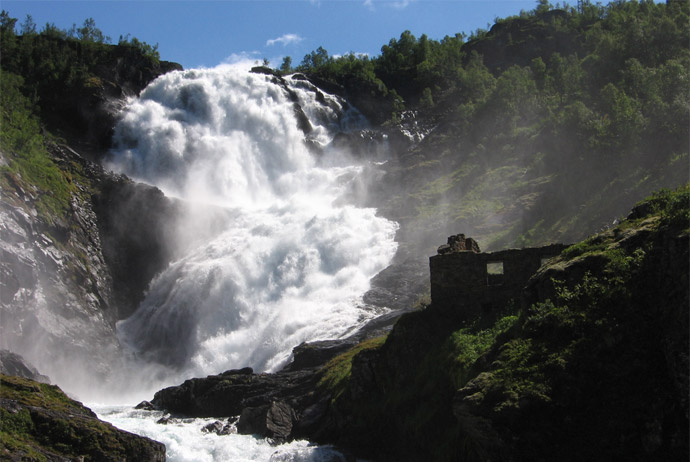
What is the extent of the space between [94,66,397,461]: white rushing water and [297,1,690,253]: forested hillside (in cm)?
690

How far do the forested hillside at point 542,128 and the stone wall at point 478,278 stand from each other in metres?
23.5

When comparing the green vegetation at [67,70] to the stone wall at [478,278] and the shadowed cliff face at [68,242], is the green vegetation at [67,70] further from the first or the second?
the stone wall at [478,278]

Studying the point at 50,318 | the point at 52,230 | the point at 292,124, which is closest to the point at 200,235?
the point at 52,230

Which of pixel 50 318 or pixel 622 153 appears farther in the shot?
pixel 622 153

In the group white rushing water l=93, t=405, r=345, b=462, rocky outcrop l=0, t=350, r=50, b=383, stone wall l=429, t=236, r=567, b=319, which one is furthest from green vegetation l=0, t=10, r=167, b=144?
stone wall l=429, t=236, r=567, b=319

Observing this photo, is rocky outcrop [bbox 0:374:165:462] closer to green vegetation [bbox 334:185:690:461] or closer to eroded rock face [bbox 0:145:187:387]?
green vegetation [bbox 334:185:690:461]

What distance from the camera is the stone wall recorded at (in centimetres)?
2236

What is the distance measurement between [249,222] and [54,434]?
41094 millimetres

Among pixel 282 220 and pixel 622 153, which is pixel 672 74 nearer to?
pixel 622 153

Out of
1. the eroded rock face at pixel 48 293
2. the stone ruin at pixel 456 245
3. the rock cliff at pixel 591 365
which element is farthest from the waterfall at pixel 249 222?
the rock cliff at pixel 591 365

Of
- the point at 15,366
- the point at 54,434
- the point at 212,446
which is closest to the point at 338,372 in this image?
the point at 212,446

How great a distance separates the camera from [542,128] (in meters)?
62.6

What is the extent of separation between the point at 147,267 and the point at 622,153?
40.6m

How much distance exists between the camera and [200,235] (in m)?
57.3
